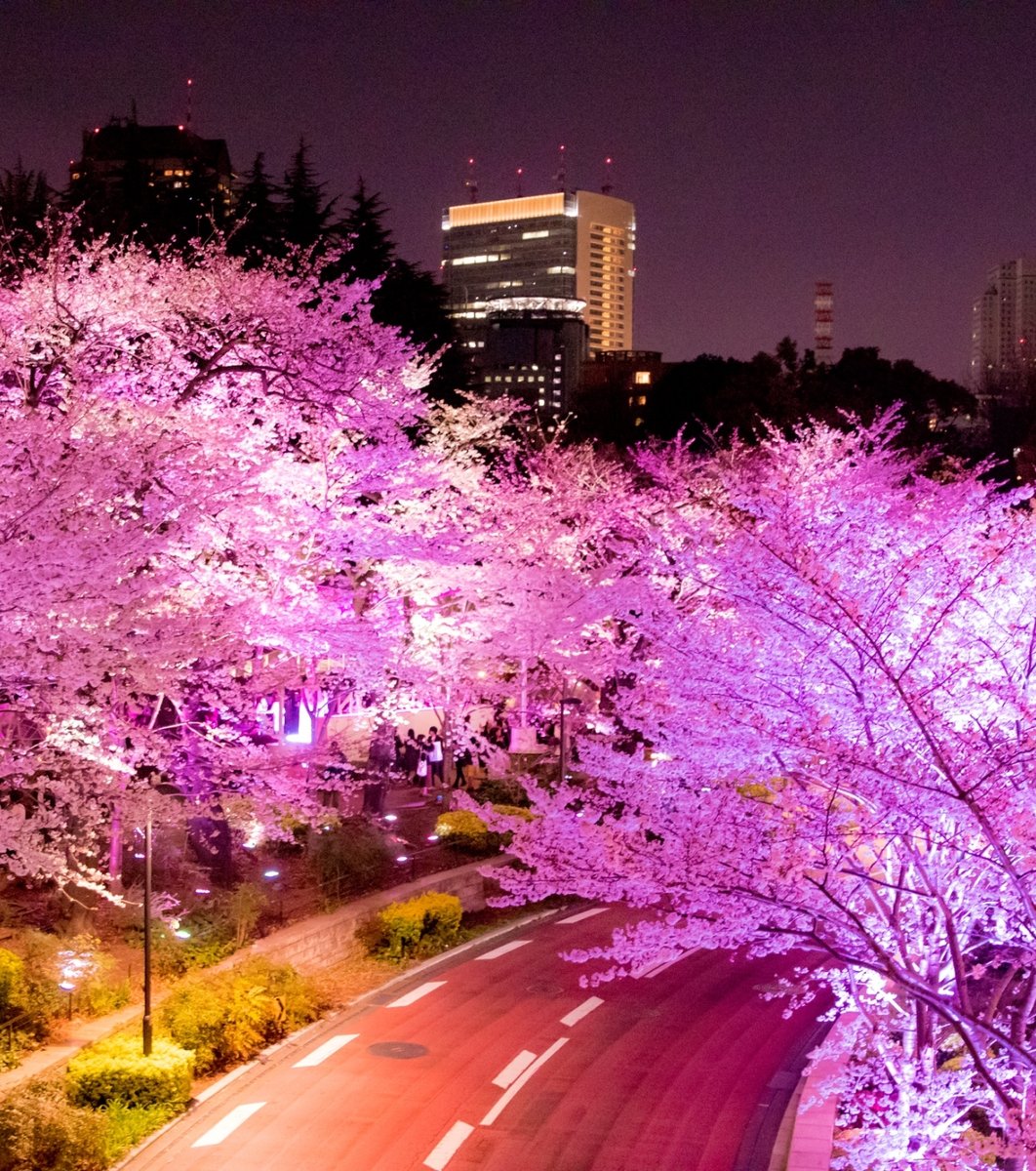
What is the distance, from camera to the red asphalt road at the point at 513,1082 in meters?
10.7

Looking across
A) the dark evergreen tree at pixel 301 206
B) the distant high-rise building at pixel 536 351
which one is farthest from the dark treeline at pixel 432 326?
the distant high-rise building at pixel 536 351

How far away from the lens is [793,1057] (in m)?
13.4

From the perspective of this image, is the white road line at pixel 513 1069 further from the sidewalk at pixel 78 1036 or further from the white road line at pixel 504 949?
the white road line at pixel 504 949

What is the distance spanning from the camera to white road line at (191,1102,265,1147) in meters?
10.8

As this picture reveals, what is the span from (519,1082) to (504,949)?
489cm

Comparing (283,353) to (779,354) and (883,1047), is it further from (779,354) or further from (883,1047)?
(779,354)

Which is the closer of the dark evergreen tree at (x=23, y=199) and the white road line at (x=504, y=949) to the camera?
the white road line at (x=504, y=949)

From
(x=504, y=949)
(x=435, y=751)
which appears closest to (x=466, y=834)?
(x=504, y=949)

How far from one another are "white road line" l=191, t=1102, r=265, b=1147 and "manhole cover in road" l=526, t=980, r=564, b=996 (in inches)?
174

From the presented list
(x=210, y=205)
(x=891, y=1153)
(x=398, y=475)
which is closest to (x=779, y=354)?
(x=210, y=205)

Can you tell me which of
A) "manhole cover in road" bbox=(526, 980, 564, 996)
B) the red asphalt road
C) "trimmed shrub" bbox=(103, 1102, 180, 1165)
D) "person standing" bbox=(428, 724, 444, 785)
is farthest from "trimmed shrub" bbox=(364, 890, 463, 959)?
"person standing" bbox=(428, 724, 444, 785)

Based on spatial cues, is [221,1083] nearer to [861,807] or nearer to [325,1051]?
[325,1051]

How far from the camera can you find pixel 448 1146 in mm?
10867

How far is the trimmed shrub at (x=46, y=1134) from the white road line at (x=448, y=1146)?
2.76m
